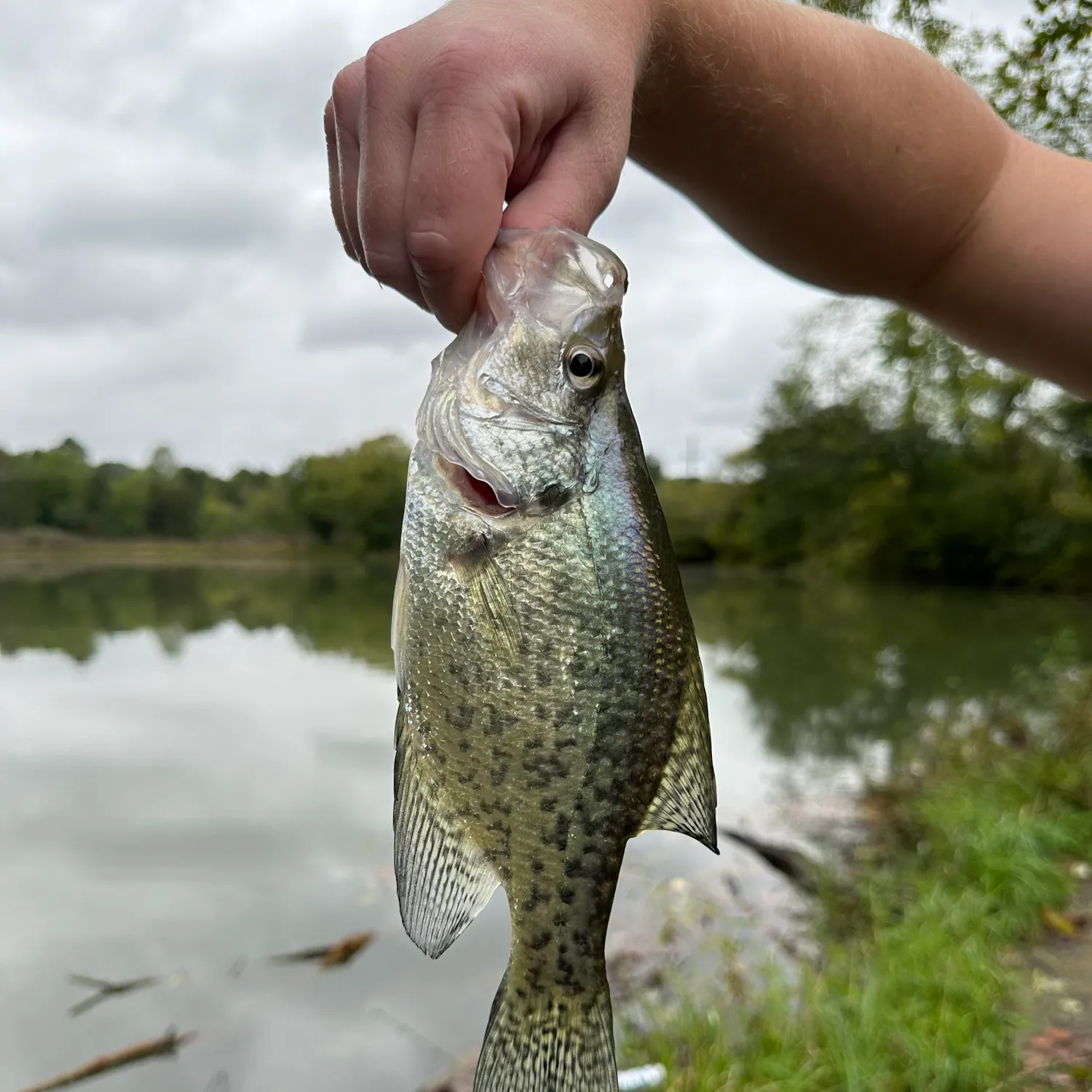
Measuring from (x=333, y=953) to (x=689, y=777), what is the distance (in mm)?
7193

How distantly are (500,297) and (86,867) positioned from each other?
11.0m

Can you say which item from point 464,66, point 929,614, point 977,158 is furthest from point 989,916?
point 929,614

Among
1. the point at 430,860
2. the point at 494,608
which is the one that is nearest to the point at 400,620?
the point at 494,608

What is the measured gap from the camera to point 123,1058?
21.6 ft

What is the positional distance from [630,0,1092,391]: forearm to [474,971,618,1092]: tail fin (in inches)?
68.6

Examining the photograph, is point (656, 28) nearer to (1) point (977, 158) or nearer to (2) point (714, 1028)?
(1) point (977, 158)

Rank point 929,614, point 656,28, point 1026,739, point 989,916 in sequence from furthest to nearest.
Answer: point 929,614, point 1026,739, point 989,916, point 656,28

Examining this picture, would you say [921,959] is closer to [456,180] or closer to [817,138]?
[817,138]

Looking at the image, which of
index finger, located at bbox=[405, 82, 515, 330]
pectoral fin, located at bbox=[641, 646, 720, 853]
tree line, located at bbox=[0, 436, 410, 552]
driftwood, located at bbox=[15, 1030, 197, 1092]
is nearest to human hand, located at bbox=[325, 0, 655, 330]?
index finger, located at bbox=[405, 82, 515, 330]

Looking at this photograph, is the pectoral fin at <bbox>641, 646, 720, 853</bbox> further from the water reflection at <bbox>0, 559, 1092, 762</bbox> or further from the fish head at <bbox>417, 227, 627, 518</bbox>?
the water reflection at <bbox>0, 559, 1092, 762</bbox>

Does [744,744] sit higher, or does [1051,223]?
[1051,223]

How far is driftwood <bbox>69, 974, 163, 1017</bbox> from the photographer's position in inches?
297

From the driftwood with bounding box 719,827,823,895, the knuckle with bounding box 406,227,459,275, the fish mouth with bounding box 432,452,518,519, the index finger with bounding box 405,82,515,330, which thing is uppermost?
the index finger with bounding box 405,82,515,330

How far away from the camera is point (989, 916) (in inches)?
229
